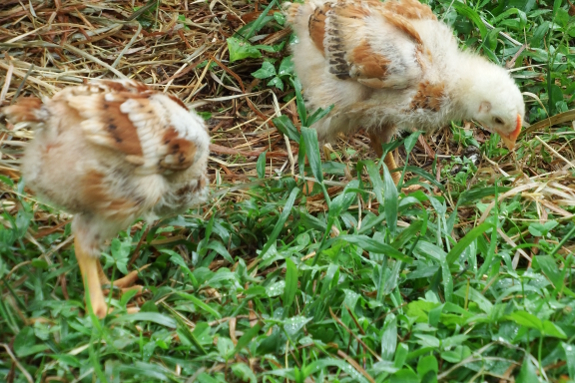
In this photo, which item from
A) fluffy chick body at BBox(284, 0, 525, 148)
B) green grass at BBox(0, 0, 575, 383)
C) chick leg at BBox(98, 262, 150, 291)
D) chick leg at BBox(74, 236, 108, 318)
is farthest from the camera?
fluffy chick body at BBox(284, 0, 525, 148)

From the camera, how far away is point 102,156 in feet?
7.91

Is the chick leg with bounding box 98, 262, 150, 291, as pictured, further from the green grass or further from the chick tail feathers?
the chick tail feathers

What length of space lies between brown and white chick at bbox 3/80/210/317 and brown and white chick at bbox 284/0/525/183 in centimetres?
108

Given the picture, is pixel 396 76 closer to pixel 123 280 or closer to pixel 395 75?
pixel 395 75

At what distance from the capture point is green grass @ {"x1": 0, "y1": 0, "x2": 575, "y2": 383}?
2344 mm

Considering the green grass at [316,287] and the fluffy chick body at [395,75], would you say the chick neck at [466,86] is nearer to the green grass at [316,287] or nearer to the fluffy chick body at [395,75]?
the fluffy chick body at [395,75]

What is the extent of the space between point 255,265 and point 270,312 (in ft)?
0.94

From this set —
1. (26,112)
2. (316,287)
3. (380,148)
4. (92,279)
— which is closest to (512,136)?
(380,148)

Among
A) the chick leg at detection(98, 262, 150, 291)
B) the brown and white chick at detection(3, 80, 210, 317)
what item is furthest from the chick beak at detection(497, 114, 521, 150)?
the chick leg at detection(98, 262, 150, 291)

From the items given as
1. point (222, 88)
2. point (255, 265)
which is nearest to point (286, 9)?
point (222, 88)

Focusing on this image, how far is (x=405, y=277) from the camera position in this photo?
9.05 feet

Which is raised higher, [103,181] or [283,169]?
[103,181]

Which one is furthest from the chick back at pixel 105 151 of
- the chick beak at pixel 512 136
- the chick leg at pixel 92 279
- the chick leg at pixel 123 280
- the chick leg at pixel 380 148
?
the chick beak at pixel 512 136

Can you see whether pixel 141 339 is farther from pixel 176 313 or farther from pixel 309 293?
pixel 309 293
